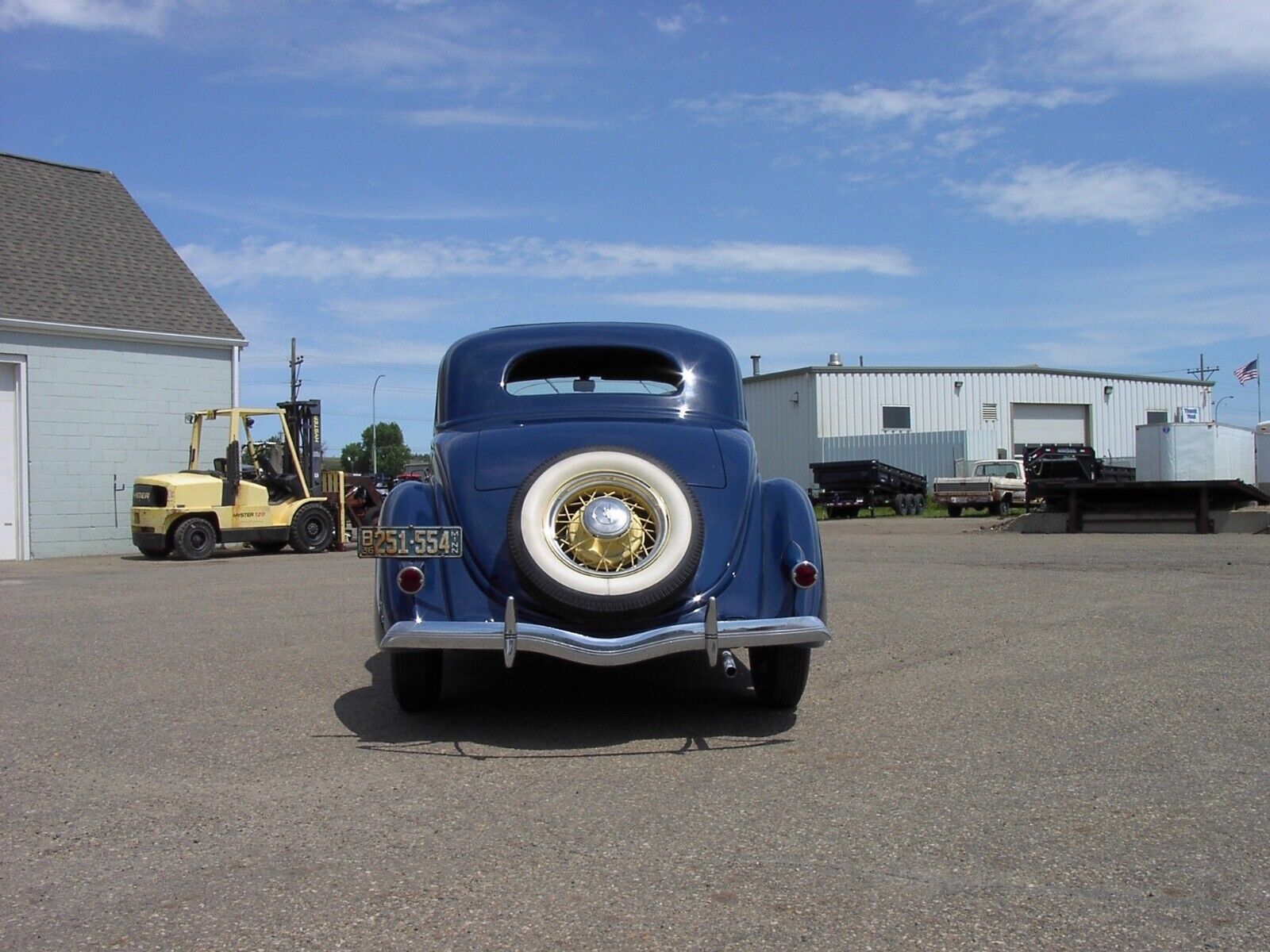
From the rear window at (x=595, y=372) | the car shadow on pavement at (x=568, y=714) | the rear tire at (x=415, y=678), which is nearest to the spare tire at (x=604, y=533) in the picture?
the car shadow on pavement at (x=568, y=714)

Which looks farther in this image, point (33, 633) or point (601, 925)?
point (33, 633)

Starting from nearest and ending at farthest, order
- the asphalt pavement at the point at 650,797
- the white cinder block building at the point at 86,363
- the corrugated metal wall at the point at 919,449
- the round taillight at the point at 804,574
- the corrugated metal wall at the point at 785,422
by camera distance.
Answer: the asphalt pavement at the point at 650,797
the round taillight at the point at 804,574
the white cinder block building at the point at 86,363
the corrugated metal wall at the point at 919,449
the corrugated metal wall at the point at 785,422

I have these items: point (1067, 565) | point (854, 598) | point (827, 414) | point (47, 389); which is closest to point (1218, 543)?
point (1067, 565)

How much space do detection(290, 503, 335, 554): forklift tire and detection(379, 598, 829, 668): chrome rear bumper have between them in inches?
561

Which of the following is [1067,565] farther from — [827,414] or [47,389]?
[827,414]

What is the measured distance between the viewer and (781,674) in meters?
5.43

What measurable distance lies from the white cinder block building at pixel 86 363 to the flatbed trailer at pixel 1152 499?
50.0 feet

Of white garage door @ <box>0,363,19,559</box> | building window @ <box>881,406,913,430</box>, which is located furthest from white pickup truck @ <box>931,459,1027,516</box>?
white garage door @ <box>0,363,19,559</box>

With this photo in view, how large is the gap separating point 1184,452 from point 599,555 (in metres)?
22.1

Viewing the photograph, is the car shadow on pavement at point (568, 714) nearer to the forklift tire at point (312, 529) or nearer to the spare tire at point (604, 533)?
the spare tire at point (604, 533)

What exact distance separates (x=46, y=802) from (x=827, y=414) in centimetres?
3739

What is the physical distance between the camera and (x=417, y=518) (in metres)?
5.48

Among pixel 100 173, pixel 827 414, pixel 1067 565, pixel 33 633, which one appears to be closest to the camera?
pixel 33 633

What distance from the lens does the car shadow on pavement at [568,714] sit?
509cm
